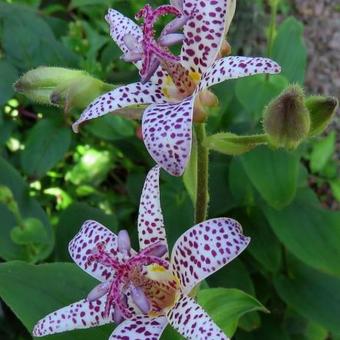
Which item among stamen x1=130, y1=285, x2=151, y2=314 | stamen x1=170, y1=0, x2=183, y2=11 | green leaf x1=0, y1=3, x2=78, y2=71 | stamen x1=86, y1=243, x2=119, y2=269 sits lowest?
stamen x1=130, y1=285, x2=151, y2=314

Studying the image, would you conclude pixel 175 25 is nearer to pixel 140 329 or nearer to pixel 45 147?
pixel 140 329

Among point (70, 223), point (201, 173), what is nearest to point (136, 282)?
point (201, 173)

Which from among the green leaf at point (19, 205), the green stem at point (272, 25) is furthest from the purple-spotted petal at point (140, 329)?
the green stem at point (272, 25)

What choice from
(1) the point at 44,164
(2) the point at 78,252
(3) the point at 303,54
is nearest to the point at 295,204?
(3) the point at 303,54

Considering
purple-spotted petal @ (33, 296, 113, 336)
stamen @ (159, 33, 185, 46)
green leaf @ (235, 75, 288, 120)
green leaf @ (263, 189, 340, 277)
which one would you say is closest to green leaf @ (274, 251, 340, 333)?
green leaf @ (263, 189, 340, 277)

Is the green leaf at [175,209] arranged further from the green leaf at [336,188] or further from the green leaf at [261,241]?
the green leaf at [336,188]

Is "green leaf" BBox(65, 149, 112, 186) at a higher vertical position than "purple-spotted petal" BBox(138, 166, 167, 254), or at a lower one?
lower

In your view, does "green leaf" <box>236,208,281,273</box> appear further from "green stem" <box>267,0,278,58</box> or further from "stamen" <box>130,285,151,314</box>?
"stamen" <box>130,285,151,314</box>
